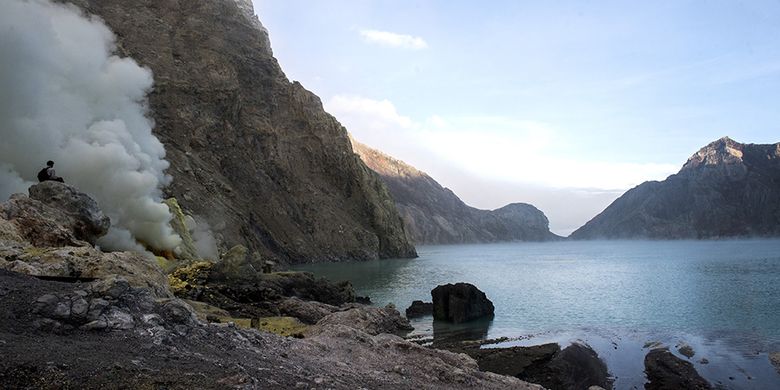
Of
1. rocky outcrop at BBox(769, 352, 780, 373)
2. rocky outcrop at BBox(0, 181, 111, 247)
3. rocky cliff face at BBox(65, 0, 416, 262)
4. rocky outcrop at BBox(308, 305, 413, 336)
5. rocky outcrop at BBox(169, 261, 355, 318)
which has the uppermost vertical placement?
rocky cliff face at BBox(65, 0, 416, 262)

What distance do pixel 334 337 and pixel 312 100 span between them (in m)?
115

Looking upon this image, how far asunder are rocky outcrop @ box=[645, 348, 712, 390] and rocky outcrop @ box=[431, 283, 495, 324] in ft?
43.2

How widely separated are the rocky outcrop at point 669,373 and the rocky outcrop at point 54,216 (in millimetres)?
24995

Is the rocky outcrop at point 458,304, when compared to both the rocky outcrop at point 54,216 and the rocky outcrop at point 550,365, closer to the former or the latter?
the rocky outcrop at point 550,365

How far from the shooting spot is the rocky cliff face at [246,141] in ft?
316

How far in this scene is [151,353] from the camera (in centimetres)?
1070

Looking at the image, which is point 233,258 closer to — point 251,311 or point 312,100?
point 251,311

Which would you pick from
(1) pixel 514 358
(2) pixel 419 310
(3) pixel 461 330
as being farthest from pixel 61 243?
(2) pixel 419 310

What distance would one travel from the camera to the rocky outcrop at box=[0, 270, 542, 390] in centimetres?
902

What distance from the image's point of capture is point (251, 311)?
2836cm

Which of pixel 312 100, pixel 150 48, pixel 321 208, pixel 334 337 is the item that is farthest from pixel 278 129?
pixel 334 337

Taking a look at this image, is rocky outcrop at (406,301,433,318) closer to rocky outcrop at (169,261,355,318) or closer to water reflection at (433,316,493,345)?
water reflection at (433,316,493,345)

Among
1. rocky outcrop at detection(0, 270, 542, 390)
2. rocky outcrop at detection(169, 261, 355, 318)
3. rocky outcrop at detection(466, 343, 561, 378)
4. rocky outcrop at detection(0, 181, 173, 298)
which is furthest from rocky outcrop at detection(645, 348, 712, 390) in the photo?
rocky outcrop at detection(0, 181, 173, 298)

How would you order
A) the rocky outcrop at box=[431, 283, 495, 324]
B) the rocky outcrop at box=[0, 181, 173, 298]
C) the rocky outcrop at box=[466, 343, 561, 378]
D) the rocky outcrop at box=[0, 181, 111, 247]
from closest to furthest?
the rocky outcrop at box=[0, 181, 173, 298] → the rocky outcrop at box=[466, 343, 561, 378] → the rocky outcrop at box=[0, 181, 111, 247] → the rocky outcrop at box=[431, 283, 495, 324]
